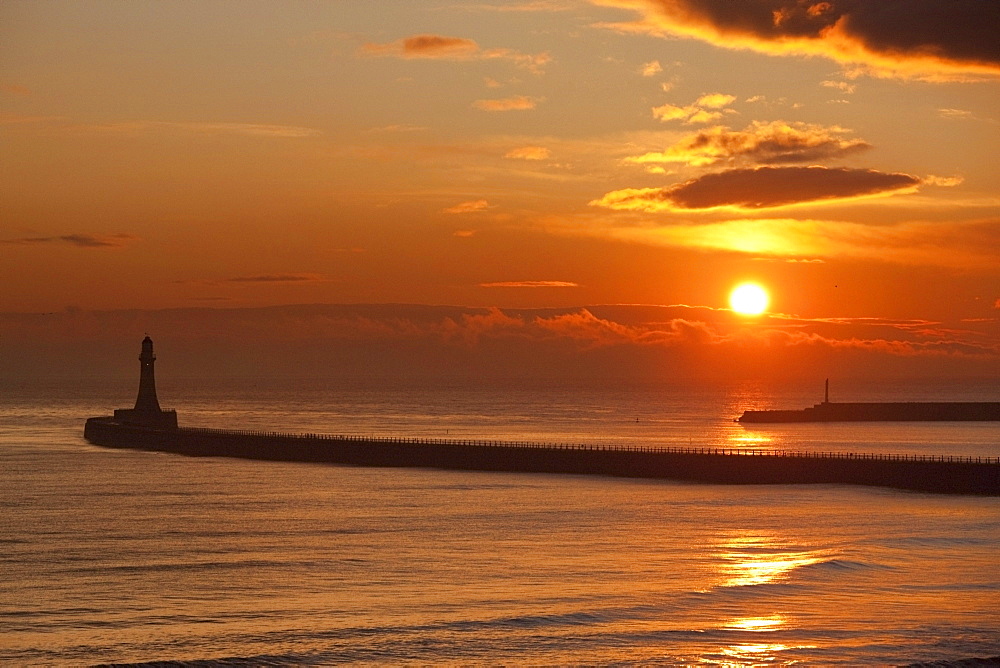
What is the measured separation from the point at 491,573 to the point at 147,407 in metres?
98.3

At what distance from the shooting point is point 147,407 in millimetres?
135500

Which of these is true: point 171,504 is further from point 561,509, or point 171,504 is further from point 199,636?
point 199,636

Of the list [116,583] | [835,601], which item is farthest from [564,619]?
[116,583]

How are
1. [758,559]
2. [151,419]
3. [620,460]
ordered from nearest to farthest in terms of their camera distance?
[758,559] < [620,460] < [151,419]

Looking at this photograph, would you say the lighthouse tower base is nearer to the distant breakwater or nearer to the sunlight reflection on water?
the distant breakwater

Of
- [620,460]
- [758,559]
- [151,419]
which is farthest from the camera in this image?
[151,419]

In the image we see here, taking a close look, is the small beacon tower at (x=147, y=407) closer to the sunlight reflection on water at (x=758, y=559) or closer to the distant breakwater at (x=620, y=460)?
the distant breakwater at (x=620, y=460)

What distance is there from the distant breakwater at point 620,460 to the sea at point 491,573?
256 cm

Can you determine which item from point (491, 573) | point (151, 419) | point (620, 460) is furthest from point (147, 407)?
point (491, 573)

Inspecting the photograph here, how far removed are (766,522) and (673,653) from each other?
3108 cm

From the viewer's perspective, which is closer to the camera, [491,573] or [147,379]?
[491,573]

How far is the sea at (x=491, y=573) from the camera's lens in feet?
108

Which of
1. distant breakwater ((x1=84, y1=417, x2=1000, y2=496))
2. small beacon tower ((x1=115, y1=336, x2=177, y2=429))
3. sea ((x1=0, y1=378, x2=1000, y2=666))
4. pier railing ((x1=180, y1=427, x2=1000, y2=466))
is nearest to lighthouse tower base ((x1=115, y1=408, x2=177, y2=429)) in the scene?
small beacon tower ((x1=115, y1=336, x2=177, y2=429))

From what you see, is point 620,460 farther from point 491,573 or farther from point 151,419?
point 151,419
